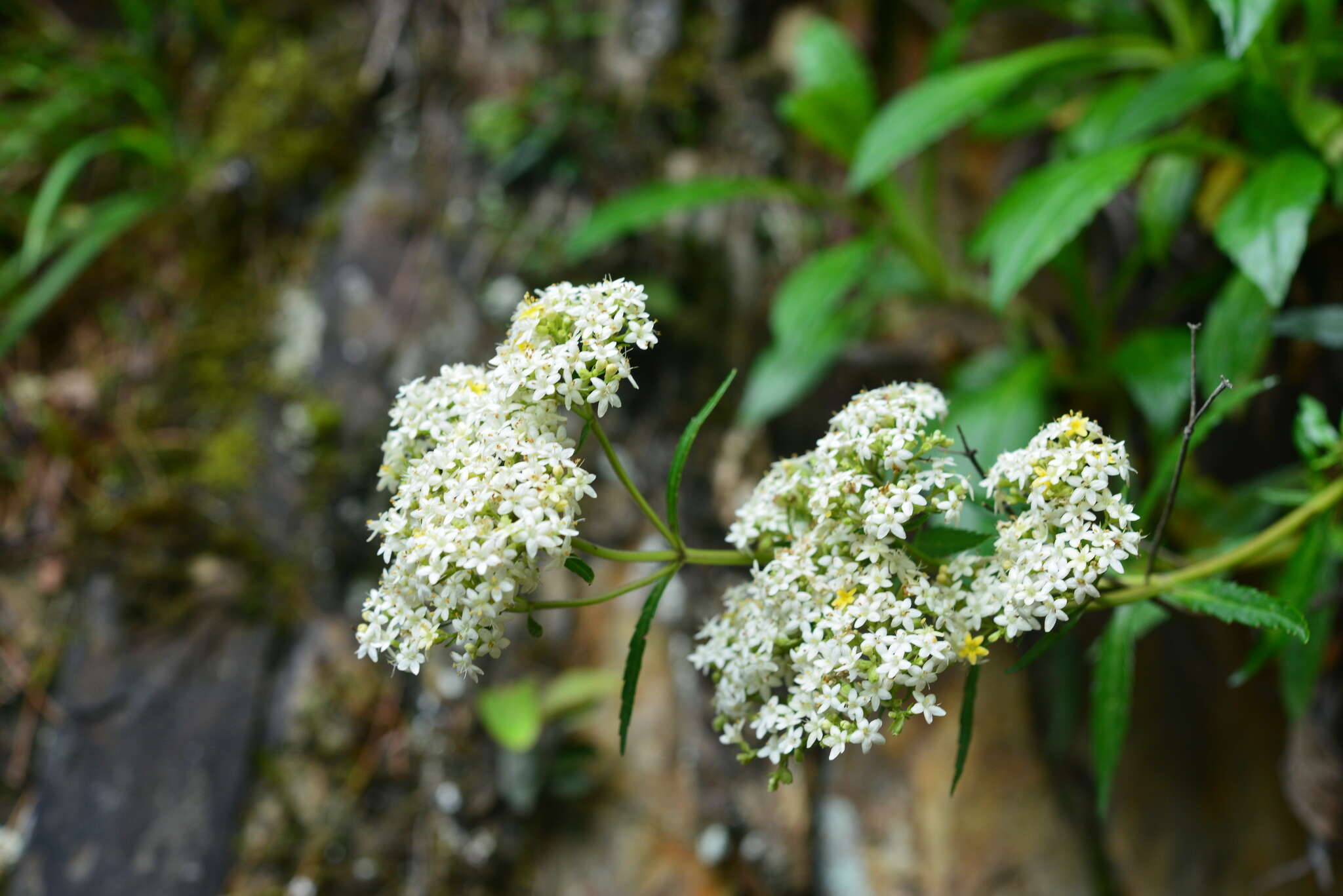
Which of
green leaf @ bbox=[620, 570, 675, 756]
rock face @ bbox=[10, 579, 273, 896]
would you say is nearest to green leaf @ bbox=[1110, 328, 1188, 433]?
green leaf @ bbox=[620, 570, 675, 756]

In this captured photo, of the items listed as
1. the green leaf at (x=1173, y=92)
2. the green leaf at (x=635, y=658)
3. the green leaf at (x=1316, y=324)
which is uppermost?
the green leaf at (x=1173, y=92)

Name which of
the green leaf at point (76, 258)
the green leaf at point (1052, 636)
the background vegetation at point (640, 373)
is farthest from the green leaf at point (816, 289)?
the green leaf at point (76, 258)

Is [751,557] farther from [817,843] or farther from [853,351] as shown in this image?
[853,351]

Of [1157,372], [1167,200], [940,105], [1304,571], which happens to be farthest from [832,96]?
Answer: [1304,571]

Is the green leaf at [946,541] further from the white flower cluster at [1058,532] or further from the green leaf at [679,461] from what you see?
the green leaf at [679,461]

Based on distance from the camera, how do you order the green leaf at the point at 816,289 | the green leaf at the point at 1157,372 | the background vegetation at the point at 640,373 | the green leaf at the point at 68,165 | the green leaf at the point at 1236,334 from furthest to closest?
1. the green leaf at the point at 68,165
2. the green leaf at the point at 816,289
3. the background vegetation at the point at 640,373
4. the green leaf at the point at 1157,372
5. the green leaf at the point at 1236,334

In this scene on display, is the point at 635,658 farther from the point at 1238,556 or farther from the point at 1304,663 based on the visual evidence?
the point at 1304,663

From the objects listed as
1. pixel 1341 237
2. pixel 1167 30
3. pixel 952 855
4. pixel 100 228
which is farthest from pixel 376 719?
pixel 1167 30

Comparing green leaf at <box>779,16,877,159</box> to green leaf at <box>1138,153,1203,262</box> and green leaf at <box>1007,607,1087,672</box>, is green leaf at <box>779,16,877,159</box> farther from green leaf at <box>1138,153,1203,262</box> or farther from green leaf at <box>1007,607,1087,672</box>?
green leaf at <box>1007,607,1087,672</box>
